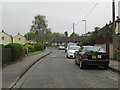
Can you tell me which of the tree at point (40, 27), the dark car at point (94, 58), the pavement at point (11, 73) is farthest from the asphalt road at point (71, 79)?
the tree at point (40, 27)

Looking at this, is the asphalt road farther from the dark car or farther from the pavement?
the dark car

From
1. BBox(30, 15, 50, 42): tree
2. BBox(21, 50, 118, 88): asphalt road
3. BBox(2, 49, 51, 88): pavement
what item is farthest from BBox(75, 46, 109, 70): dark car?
BBox(30, 15, 50, 42): tree

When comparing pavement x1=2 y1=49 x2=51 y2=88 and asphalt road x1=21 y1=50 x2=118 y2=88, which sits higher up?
pavement x1=2 y1=49 x2=51 y2=88

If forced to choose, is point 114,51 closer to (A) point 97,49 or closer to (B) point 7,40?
(A) point 97,49

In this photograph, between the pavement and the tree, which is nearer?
the pavement

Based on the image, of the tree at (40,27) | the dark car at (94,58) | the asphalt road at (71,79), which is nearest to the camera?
the asphalt road at (71,79)

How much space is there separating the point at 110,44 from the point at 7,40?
83.7 m

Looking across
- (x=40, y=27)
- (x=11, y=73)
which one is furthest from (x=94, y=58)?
(x=40, y=27)

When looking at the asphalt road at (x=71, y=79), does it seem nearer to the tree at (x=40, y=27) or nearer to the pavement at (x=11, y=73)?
the pavement at (x=11, y=73)

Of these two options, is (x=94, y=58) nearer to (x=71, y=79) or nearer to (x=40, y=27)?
(x=71, y=79)

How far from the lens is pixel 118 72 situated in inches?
635

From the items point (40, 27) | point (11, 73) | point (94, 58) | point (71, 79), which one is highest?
point (40, 27)

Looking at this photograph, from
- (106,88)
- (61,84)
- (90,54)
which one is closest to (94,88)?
(106,88)

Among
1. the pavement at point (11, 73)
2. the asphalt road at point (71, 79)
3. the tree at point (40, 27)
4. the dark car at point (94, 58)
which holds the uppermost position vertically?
the tree at point (40, 27)
